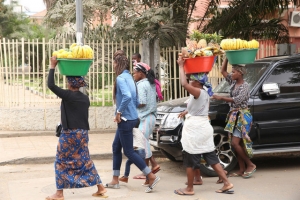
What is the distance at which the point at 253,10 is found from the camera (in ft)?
46.9

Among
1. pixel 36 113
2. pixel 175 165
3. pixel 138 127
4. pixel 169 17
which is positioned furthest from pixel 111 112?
pixel 138 127

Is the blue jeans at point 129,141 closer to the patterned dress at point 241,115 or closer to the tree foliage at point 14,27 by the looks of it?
the patterned dress at point 241,115

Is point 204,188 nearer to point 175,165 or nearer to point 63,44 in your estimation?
point 175,165

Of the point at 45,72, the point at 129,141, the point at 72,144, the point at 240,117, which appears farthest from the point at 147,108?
the point at 45,72

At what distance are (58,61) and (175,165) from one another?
3659mm

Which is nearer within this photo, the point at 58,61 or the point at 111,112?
the point at 58,61

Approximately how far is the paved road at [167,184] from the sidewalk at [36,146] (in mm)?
171

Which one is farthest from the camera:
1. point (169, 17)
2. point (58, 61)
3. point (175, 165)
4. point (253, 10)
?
point (253, 10)

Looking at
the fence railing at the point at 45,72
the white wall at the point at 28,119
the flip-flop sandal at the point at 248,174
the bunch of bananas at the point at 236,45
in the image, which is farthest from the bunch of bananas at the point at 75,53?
the white wall at the point at 28,119

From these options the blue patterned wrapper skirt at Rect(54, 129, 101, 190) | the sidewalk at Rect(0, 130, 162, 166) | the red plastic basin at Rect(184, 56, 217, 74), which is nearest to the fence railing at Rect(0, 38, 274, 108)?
the sidewalk at Rect(0, 130, 162, 166)

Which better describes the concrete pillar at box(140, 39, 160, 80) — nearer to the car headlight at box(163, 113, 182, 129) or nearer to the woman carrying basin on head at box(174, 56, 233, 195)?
the car headlight at box(163, 113, 182, 129)

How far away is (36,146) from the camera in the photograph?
1146cm

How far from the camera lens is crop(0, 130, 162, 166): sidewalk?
10195mm

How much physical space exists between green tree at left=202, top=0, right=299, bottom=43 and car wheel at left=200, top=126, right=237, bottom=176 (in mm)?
5785
